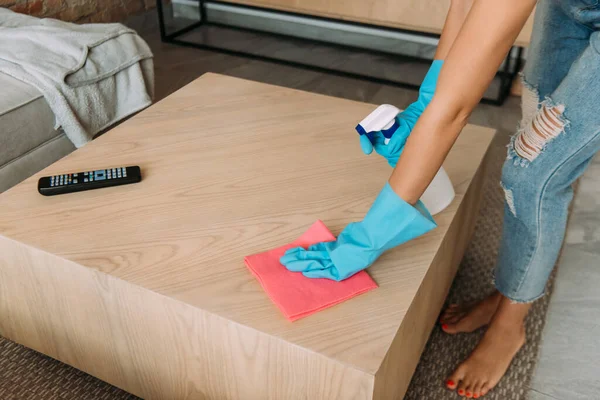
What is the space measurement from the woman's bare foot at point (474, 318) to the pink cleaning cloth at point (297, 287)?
19.0 inches

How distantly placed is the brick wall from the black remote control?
1448 mm

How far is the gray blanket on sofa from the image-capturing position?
1.46 meters

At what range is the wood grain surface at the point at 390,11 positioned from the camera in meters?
2.18

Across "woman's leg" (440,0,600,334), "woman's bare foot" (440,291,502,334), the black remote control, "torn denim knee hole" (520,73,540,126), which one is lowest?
"woman's bare foot" (440,291,502,334)

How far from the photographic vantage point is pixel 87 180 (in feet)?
3.43

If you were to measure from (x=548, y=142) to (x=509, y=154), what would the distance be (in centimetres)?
9

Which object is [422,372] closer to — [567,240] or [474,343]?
[474,343]

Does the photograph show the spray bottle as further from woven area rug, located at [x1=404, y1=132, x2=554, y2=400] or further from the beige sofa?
the beige sofa

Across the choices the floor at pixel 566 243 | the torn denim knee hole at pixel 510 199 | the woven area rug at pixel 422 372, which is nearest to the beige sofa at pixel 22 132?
the woven area rug at pixel 422 372

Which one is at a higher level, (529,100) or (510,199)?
(529,100)

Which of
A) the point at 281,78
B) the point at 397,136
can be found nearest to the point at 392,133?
the point at 397,136

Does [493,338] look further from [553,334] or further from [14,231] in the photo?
[14,231]

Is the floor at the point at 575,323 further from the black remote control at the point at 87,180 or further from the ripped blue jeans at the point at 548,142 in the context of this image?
the black remote control at the point at 87,180

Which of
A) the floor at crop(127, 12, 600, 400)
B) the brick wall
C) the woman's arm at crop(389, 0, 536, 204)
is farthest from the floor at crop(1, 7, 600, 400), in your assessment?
the woman's arm at crop(389, 0, 536, 204)
